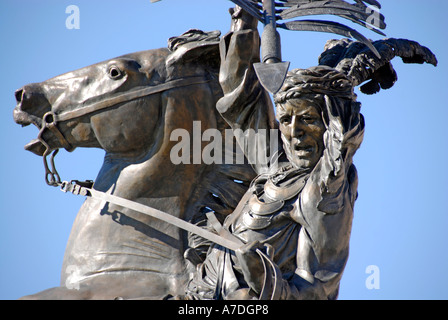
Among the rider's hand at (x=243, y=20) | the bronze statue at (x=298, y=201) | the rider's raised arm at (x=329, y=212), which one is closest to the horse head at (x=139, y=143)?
the rider's hand at (x=243, y=20)

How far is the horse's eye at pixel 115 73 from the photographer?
9.19 metres

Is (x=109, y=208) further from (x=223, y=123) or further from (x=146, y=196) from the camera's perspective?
(x=223, y=123)

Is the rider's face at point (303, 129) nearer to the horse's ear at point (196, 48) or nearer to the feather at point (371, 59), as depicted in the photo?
the feather at point (371, 59)

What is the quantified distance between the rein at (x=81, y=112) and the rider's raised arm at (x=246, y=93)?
0.50 meters

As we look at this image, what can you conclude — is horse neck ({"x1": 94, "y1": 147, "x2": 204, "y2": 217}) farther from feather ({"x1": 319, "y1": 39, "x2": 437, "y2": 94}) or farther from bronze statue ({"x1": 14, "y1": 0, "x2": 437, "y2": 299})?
feather ({"x1": 319, "y1": 39, "x2": 437, "y2": 94})

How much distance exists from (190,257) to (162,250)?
1.35 feet

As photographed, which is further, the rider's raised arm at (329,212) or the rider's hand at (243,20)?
the rider's hand at (243,20)

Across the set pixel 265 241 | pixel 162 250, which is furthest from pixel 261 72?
pixel 162 250

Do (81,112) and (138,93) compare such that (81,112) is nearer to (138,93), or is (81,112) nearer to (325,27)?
(138,93)

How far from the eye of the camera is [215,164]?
920 cm

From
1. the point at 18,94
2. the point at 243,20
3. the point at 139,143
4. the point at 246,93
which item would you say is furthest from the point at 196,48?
the point at 18,94

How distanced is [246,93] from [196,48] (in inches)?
27.8

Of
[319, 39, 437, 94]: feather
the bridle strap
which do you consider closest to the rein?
the bridle strap

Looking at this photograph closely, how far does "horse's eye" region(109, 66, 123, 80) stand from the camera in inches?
362
